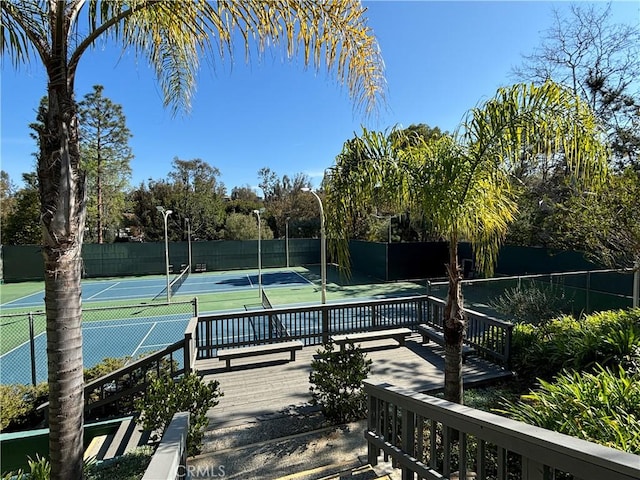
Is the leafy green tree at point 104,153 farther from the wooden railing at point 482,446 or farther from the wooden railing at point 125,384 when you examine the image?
the wooden railing at point 482,446

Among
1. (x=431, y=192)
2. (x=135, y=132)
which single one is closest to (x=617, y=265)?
(x=431, y=192)

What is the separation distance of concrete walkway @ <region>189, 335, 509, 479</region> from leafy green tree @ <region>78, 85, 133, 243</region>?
988 inches

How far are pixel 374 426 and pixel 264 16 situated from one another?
348 centimetres

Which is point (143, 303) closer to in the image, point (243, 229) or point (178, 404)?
point (178, 404)

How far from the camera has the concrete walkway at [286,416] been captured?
318cm

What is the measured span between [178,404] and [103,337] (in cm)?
920

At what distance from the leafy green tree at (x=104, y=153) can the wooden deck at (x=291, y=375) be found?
81.3 ft

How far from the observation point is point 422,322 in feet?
24.4

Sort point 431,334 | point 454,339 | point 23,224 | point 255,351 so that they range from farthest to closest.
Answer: point 23,224
point 431,334
point 255,351
point 454,339

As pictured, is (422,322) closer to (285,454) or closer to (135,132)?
(285,454)

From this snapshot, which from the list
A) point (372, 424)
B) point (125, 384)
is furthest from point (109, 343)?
point (372, 424)

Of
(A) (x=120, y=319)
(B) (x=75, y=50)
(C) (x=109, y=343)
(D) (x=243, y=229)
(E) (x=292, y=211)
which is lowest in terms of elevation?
(C) (x=109, y=343)

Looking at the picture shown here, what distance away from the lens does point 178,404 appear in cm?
339

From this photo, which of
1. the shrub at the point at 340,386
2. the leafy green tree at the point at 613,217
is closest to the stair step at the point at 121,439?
the shrub at the point at 340,386
